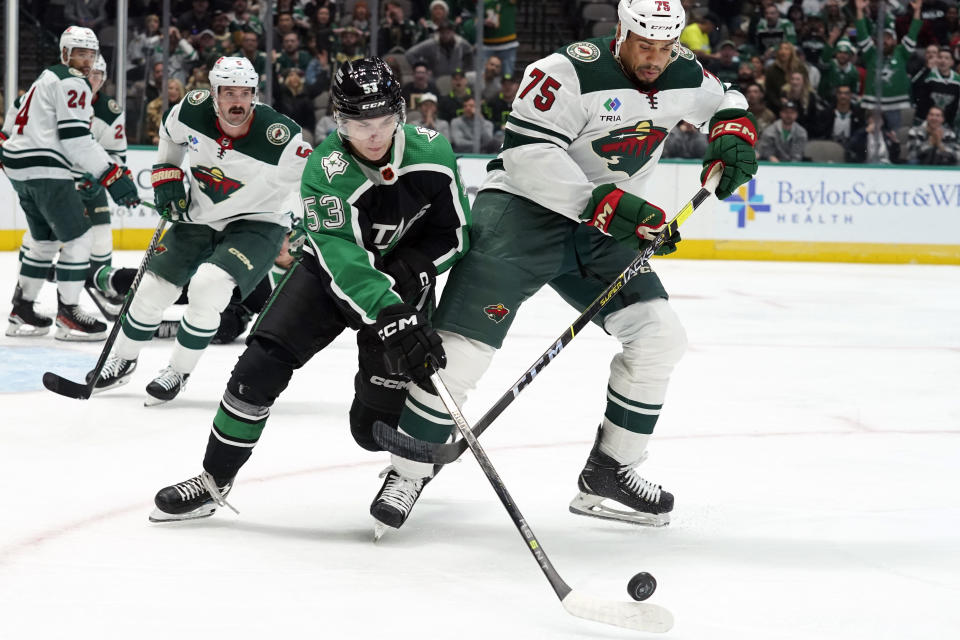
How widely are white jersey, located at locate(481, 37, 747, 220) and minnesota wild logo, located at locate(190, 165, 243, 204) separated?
1526mm

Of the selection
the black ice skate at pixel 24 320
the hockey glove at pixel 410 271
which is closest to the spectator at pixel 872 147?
the black ice skate at pixel 24 320

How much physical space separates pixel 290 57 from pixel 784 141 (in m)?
3.75

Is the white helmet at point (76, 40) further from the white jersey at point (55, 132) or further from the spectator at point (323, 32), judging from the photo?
the spectator at point (323, 32)

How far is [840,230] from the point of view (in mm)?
9016

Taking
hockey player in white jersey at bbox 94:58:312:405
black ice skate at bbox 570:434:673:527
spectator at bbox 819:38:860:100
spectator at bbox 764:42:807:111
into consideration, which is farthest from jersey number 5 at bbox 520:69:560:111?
spectator at bbox 819:38:860:100

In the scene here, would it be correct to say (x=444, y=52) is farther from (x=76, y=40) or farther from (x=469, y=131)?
(x=76, y=40)

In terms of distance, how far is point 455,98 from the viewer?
921 cm

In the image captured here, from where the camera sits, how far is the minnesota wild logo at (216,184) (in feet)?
12.8

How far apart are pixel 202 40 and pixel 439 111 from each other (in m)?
1.83

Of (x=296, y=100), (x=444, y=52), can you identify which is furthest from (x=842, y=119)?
(x=296, y=100)

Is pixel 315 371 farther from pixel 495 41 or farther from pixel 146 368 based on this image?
pixel 495 41

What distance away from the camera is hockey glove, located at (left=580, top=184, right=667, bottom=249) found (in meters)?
2.39

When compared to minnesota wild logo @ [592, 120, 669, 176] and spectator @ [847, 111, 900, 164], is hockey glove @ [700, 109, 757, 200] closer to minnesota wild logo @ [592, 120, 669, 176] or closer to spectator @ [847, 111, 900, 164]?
minnesota wild logo @ [592, 120, 669, 176]

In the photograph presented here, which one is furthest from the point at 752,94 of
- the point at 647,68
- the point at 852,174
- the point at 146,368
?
the point at 647,68
